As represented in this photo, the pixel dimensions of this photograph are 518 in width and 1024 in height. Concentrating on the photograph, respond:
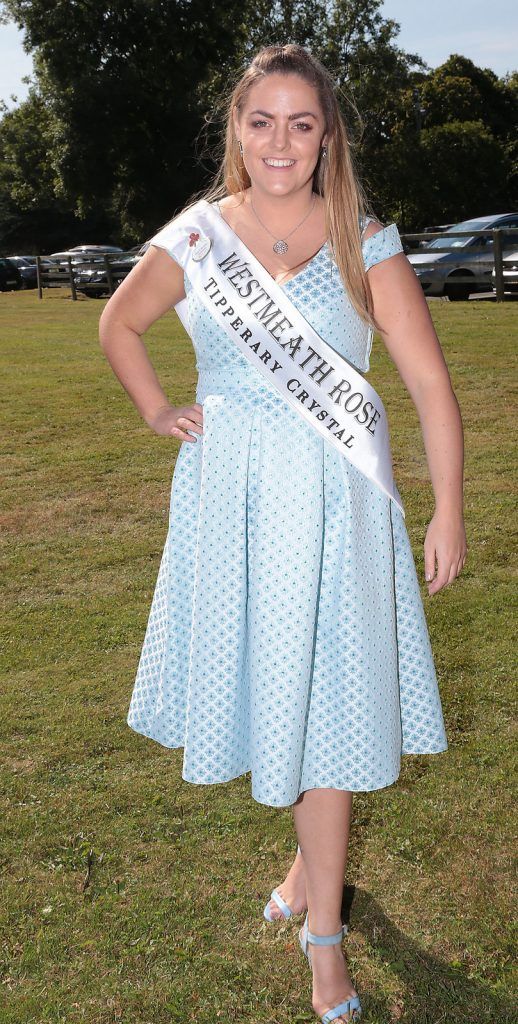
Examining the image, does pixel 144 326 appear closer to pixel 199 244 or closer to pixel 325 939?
pixel 199 244

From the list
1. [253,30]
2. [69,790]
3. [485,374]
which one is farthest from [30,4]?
[69,790]

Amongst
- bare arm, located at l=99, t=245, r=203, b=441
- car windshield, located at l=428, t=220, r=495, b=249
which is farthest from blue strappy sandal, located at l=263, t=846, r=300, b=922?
car windshield, located at l=428, t=220, r=495, b=249

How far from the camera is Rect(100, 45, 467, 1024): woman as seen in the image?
6.54ft

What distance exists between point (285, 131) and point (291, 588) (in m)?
0.86

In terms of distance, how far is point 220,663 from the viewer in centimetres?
210

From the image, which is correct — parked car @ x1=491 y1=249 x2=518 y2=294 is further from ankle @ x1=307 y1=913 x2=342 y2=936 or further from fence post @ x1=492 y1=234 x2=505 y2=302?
ankle @ x1=307 y1=913 x2=342 y2=936

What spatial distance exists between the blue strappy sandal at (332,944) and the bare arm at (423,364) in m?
0.93

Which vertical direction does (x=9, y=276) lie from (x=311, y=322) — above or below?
below

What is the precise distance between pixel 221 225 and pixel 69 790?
1682mm

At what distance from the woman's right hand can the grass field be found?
3.67 ft

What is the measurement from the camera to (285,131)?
2000 mm

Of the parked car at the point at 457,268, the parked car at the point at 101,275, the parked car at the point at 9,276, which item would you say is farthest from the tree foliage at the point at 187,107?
the parked car at the point at 457,268

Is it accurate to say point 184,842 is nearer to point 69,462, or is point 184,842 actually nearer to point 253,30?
point 69,462

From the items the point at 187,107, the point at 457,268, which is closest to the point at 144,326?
the point at 457,268
